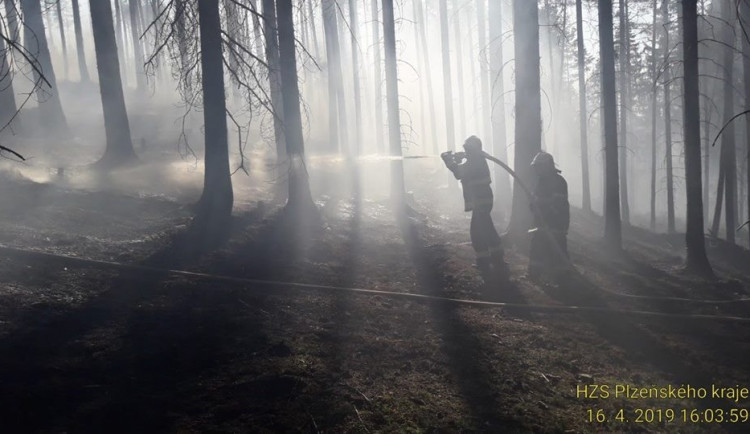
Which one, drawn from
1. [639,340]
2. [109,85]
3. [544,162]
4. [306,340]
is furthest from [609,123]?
[109,85]

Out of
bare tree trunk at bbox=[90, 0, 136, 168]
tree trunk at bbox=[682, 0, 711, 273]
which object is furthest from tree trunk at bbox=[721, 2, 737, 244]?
bare tree trunk at bbox=[90, 0, 136, 168]

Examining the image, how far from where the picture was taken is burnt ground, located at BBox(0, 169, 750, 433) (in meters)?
4.30

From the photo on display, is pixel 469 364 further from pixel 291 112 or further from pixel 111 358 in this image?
pixel 291 112

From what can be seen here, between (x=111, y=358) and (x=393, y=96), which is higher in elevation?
(x=393, y=96)

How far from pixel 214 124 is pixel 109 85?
6.03m

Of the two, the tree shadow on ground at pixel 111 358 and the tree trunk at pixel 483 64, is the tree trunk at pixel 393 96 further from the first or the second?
the tree shadow on ground at pixel 111 358

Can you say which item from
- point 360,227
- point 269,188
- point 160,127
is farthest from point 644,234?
point 160,127

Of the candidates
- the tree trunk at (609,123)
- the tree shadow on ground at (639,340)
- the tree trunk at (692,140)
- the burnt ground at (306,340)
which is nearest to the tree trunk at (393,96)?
the tree trunk at (609,123)

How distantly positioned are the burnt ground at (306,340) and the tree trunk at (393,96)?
7389mm

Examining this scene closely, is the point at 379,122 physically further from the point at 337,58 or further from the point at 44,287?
the point at 44,287

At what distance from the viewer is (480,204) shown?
9.37 metres

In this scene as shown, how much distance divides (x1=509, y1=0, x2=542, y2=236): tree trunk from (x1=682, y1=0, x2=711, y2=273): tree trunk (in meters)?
2.71

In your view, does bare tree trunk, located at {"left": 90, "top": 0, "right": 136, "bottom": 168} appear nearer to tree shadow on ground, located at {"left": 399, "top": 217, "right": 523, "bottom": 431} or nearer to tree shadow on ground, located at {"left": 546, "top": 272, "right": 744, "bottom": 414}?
tree shadow on ground, located at {"left": 399, "top": 217, "right": 523, "bottom": 431}

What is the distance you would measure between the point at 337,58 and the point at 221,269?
841 inches
